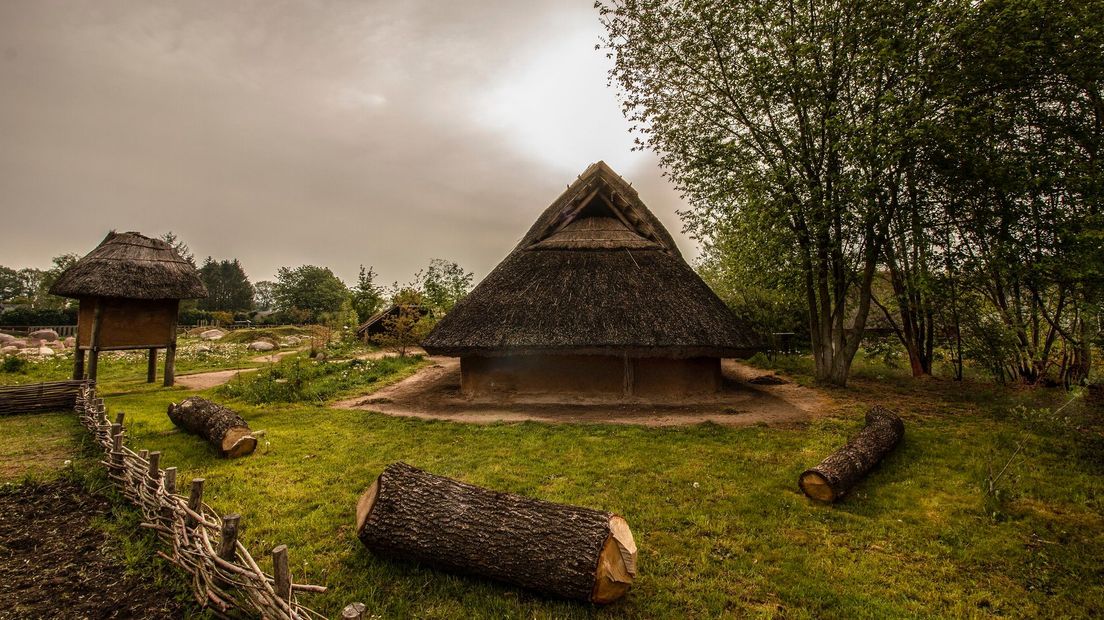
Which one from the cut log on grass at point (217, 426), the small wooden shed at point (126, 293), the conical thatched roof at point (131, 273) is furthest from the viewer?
the small wooden shed at point (126, 293)

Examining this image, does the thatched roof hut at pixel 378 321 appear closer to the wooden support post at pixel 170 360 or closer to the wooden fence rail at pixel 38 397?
the wooden support post at pixel 170 360

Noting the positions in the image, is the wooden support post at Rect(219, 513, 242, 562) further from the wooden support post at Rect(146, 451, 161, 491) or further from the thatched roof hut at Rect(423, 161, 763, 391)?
the thatched roof hut at Rect(423, 161, 763, 391)

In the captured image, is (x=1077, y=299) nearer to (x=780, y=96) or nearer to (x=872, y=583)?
(x=780, y=96)

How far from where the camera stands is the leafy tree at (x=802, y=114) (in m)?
9.07

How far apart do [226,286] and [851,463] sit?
88.8m

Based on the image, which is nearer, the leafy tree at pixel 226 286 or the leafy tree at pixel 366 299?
the leafy tree at pixel 366 299

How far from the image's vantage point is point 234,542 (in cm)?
343

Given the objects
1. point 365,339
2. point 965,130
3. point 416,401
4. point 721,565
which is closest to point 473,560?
point 721,565

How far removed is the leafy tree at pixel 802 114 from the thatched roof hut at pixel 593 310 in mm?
2293

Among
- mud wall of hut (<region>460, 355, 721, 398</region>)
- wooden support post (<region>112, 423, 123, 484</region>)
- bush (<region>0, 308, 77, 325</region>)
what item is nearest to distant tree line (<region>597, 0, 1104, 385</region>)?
mud wall of hut (<region>460, 355, 721, 398</region>)

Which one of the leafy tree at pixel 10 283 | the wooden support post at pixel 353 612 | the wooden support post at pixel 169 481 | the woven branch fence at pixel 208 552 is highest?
the leafy tree at pixel 10 283

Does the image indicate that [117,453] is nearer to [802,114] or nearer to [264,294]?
[802,114]

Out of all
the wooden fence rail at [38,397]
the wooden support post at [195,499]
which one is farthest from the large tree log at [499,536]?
the wooden fence rail at [38,397]

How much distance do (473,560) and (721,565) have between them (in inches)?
89.8
